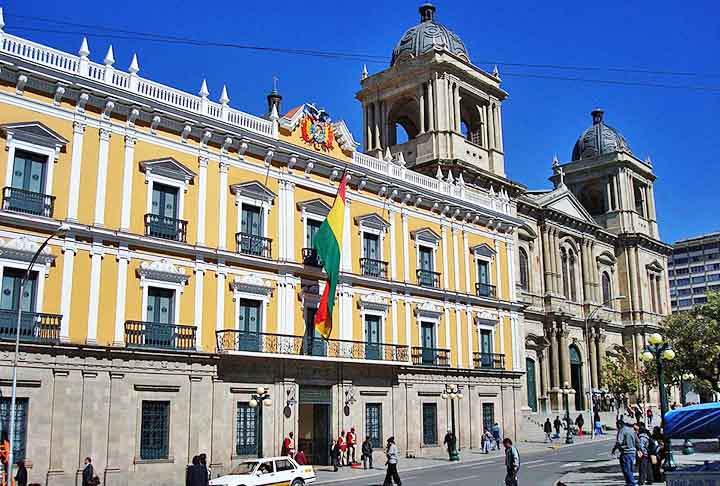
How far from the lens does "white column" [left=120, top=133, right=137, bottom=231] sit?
27.0 metres

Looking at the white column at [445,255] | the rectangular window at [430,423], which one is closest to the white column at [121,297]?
the rectangular window at [430,423]

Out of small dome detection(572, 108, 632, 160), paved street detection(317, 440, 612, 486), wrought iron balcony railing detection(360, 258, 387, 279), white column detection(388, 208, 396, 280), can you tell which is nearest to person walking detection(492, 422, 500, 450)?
paved street detection(317, 440, 612, 486)

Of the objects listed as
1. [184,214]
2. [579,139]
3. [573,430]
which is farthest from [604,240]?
[184,214]

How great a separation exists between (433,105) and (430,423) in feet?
71.3

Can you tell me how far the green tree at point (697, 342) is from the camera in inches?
1641

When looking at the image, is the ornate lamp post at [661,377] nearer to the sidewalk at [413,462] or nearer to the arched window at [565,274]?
the sidewalk at [413,462]

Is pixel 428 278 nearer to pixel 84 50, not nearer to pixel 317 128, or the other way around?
pixel 317 128

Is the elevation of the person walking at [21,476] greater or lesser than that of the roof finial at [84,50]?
lesser

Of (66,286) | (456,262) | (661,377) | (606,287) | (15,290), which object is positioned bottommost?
(661,377)

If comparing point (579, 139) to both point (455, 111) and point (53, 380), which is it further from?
point (53, 380)

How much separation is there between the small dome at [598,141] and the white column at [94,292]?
56225mm

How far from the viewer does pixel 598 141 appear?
240ft

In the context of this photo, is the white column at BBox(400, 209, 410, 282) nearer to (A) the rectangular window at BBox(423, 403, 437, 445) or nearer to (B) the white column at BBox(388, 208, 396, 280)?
(B) the white column at BBox(388, 208, 396, 280)

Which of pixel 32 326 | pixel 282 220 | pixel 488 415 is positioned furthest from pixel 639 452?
pixel 488 415
